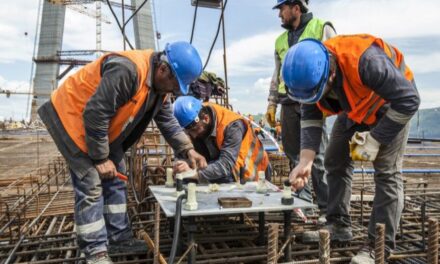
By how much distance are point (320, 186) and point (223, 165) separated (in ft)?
2.91

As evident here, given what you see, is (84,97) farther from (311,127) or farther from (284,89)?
(284,89)

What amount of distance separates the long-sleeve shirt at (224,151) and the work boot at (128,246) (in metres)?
0.84

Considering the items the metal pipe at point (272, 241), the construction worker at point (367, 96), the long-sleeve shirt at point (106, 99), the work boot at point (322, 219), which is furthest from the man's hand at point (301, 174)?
the long-sleeve shirt at point (106, 99)

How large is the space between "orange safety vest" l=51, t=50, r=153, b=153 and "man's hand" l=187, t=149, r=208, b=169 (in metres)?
0.91

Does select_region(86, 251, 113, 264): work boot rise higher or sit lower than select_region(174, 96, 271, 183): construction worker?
lower

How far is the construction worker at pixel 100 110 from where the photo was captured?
2.40 m

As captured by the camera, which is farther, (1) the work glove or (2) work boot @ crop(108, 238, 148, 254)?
(2) work boot @ crop(108, 238, 148, 254)

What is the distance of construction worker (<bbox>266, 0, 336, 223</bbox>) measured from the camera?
3354 millimetres

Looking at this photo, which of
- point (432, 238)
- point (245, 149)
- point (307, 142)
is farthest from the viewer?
point (245, 149)

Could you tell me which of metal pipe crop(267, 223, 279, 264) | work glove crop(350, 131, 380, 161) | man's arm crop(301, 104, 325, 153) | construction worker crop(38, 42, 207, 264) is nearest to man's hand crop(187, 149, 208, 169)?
construction worker crop(38, 42, 207, 264)

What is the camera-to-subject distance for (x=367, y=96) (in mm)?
2367

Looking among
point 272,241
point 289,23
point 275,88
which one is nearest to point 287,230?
point 272,241

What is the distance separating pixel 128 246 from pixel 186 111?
1.36 metres

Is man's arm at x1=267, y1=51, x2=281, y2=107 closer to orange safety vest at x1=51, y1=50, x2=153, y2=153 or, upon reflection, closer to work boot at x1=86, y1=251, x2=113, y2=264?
orange safety vest at x1=51, y1=50, x2=153, y2=153
